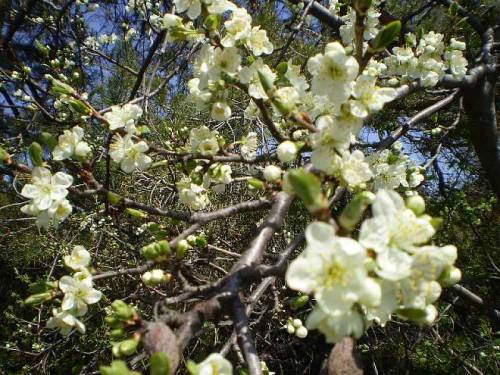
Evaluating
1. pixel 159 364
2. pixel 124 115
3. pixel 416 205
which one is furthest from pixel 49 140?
pixel 416 205

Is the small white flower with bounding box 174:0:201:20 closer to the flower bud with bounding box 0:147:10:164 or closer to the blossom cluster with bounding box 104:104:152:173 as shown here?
the blossom cluster with bounding box 104:104:152:173

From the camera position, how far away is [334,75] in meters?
1.10

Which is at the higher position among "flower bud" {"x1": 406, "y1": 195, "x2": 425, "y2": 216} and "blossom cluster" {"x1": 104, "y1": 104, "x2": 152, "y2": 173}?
"flower bud" {"x1": 406, "y1": 195, "x2": 425, "y2": 216}

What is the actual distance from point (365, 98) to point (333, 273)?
592mm

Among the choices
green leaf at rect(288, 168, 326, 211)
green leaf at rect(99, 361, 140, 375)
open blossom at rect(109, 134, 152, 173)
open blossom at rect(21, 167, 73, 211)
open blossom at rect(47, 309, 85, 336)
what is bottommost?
open blossom at rect(47, 309, 85, 336)

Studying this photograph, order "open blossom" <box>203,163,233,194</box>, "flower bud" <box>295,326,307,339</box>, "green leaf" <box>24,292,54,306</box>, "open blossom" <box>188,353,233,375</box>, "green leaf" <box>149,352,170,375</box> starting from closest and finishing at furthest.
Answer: "green leaf" <box>149,352,170,375</box>
"open blossom" <box>188,353,233,375</box>
"green leaf" <box>24,292,54,306</box>
"open blossom" <box>203,163,233,194</box>
"flower bud" <box>295,326,307,339</box>

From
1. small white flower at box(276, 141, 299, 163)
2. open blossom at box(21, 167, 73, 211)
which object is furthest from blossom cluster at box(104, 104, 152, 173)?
small white flower at box(276, 141, 299, 163)

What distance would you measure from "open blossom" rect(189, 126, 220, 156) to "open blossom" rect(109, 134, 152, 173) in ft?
0.61

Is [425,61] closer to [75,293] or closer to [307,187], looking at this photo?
[307,187]

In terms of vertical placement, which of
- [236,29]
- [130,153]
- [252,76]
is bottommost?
[130,153]

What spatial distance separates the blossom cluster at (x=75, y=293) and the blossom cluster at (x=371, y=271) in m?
0.77

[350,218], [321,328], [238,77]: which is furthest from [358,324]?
[238,77]

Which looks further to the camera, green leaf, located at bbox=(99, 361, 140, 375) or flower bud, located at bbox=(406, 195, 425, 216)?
flower bud, located at bbox=(406, 195, 425, 216)

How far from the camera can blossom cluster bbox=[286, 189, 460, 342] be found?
77 centimetres
